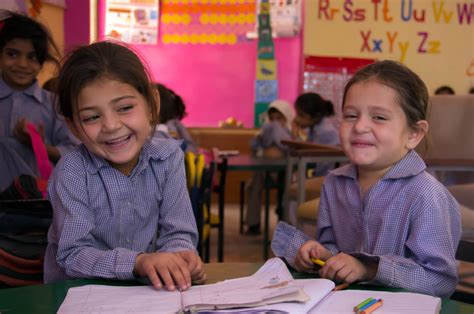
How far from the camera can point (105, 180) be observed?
1.21 m

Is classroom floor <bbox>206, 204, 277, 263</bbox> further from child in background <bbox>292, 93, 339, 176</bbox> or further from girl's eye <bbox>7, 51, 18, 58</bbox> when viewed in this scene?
girl's eye <bbox>7, 51, 18, 58</bbox>


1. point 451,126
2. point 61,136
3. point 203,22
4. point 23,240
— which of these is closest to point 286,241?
point 23,240

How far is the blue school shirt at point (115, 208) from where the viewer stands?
3.68ft

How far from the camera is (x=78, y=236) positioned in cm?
111

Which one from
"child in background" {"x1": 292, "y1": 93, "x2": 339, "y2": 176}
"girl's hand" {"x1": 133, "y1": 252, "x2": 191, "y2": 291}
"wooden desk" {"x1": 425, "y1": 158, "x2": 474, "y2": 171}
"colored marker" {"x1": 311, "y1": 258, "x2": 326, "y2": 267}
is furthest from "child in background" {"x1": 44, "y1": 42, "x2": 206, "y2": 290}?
"child in background" {"x1": 292, "y1": 93, "x2": 339, "y2": 176}

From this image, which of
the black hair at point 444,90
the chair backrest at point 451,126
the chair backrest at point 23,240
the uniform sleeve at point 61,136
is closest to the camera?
the chair backrest at point 23,240

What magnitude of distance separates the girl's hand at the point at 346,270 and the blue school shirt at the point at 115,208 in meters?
0.33

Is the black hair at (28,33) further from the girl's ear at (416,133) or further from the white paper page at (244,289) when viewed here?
the white paper page at (244,289)

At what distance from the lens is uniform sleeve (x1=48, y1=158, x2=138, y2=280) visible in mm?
1017

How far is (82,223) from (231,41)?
575cm

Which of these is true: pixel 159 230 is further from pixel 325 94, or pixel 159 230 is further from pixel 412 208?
pixel 325 94

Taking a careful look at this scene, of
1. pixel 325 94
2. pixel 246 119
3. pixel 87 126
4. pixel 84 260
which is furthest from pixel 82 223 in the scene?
pixel 246 119

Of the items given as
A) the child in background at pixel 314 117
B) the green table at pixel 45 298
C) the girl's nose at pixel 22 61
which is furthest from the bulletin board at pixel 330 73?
the green table at pixel 45 298

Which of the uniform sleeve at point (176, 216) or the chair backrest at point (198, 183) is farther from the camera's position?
the chair backrest at point (198, 183)
